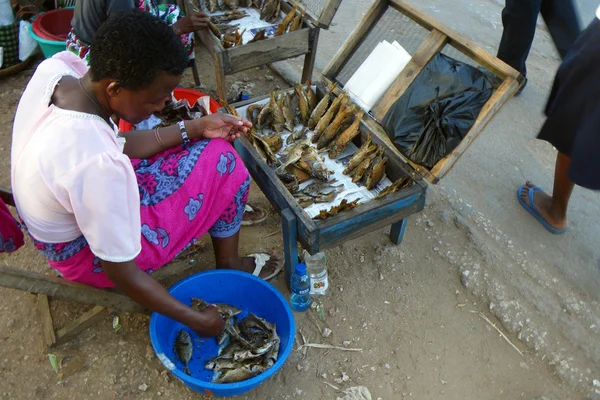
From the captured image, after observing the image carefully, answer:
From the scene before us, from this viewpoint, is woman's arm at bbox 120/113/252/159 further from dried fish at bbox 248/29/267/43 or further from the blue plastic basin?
dried fish at bbox 248/29/267/43

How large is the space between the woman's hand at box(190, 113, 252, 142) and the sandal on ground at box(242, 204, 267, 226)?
84cm

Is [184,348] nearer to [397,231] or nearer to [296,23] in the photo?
[397,231]

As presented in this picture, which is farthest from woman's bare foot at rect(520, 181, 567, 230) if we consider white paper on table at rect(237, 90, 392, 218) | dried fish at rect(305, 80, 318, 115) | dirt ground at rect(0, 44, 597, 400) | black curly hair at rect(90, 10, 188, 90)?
black curly hair at rect(90, 10, 188, 90)

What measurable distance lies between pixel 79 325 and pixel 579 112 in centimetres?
285

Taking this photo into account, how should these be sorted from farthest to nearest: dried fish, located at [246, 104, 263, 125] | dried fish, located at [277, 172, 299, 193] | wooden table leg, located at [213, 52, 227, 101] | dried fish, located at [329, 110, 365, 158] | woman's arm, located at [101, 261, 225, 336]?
wooden table leg, located at [213, 52, 227, 101] → dried fish, located at [246, 104, 263, 125] → dried fish, located at [329, 110, 365, 158] → dried fish, located at [277, 172, 299, 193] → woman's arm, located at [101, 261, 225, 336]

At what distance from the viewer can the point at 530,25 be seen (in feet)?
13.0

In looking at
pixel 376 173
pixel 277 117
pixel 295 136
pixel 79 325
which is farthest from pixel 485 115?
pixel 79 325

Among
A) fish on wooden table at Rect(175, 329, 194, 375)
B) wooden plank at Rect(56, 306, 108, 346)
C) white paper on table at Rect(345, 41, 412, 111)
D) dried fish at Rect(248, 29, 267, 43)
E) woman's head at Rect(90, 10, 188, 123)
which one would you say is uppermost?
woman's head at Rect(90, 10, 188, 123)

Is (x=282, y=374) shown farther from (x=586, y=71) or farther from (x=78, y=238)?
(x=586, y=71)

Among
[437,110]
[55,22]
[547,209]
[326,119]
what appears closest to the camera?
[437,110]

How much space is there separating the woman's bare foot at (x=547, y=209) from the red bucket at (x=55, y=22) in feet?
12.7

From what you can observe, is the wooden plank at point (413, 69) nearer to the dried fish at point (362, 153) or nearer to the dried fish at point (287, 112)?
the dried fish at point (362, 153)

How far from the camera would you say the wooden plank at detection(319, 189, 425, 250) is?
7.67 ft

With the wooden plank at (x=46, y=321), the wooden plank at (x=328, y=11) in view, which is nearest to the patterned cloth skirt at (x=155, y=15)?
the wooden plank at (x=328, y=11)
